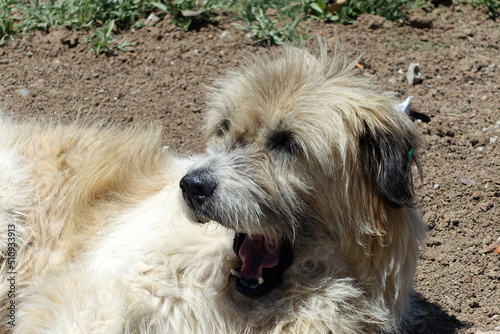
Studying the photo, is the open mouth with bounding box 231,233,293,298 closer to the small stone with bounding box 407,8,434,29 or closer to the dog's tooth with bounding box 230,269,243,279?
the dog's tooth with bounding box 230,269,243,279

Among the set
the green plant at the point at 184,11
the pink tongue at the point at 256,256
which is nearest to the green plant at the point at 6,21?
the green plant at the point at 184,11

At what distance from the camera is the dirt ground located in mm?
4230

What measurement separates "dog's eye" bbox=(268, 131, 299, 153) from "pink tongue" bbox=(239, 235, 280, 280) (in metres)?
0.53

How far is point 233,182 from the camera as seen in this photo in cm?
287

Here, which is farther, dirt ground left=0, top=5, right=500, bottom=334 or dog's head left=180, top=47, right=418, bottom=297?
dirt ground left=0, top=5, right=500, bottom=334

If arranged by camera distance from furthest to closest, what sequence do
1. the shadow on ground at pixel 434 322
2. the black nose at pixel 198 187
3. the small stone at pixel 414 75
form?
the small stone at pixel 414 75, the shadow on ground at pixel 434 322, the black nose at pixel 198 187

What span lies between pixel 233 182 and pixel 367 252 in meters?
0.81

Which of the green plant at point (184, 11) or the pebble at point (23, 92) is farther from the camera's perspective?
the green plant at point (184, 11)

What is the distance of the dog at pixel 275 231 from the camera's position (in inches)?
113

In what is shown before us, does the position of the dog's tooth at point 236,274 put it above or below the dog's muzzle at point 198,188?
below

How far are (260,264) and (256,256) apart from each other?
0.06m

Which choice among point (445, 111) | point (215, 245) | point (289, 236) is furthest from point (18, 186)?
point (445, 111)

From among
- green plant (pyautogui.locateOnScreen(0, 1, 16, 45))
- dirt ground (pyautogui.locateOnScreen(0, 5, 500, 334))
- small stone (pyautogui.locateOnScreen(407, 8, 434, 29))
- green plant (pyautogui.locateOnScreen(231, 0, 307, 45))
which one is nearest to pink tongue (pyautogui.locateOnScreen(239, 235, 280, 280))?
dirt ground (pyautogui.locateOnScreen(0, 5, 500, 334))

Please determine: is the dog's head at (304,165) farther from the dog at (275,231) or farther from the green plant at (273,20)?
the green plant at (273,20)
